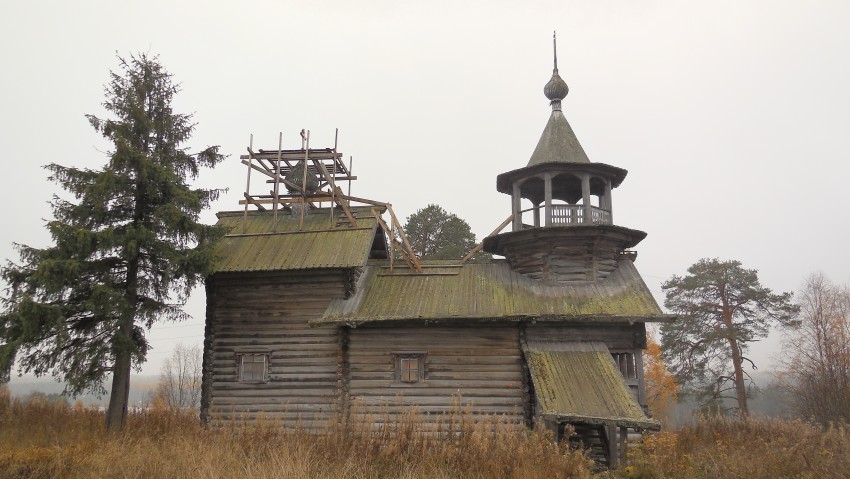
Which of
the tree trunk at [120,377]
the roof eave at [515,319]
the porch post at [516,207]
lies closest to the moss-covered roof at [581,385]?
the roof eave at [515,319]

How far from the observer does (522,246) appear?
18047 mm

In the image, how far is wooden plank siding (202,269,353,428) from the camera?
15.9 meters

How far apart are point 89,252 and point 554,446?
1203 cm

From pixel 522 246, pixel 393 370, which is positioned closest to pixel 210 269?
pixel 393 370

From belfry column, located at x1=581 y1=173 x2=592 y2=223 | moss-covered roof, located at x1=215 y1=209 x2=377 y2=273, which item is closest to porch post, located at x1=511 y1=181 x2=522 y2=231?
belfry column, located at x1=581 y1=173 x2=592 y2=223

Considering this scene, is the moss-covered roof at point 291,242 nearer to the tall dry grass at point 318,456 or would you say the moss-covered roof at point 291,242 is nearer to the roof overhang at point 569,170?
the roof overhang at point 569,170

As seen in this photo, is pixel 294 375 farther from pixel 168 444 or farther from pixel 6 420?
pixel 6 420

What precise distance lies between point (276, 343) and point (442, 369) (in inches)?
208

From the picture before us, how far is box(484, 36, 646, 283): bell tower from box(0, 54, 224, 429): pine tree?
392 inches

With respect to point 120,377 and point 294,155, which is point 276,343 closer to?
point 120,377

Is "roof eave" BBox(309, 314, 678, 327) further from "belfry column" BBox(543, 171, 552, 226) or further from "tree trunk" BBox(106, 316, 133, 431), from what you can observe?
"tree trunk" BBox(106, 316, 133, 431)

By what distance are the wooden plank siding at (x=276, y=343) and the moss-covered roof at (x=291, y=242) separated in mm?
471

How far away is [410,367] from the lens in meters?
15.7

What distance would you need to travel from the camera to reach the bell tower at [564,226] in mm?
17250
